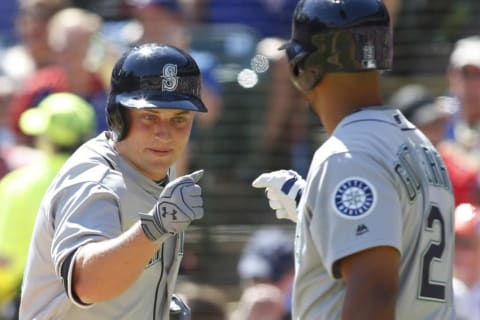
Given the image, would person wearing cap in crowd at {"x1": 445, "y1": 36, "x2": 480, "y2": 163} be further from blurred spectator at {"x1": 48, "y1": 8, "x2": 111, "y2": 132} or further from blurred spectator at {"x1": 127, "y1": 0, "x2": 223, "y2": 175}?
blurred spectator at {"x1": 48, "y1": 8, "x2": 111, "y2": 132}

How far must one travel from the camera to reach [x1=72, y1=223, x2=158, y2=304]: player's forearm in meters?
3.12

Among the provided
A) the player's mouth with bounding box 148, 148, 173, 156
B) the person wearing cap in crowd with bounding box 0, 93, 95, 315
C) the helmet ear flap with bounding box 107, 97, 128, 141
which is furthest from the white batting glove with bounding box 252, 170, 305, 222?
the person wearing cap in crowd with bounding box 0, 93, 95, 315

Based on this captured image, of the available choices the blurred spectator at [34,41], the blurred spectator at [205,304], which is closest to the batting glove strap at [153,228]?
the blurred spectator at [205,304]

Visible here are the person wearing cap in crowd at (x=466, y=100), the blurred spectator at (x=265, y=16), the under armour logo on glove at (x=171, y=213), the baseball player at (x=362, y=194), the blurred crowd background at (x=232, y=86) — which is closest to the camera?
the baseball player at (x=362, y=194)

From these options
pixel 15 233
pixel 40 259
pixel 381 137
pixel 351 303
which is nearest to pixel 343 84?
pixel 381 137

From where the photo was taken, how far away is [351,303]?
2707mm

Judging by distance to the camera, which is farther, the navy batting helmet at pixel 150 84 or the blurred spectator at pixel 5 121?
the blurred spectator at pixel 5 121

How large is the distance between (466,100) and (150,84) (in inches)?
127

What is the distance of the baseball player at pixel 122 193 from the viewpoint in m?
3.25

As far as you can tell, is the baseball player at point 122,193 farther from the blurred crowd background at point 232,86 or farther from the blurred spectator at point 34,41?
the blurred spectator at point 34,41

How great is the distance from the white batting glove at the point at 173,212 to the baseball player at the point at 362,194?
312 millimetres

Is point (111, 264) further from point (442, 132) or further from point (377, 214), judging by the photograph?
point (442, 132)

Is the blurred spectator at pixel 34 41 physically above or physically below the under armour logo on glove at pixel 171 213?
above

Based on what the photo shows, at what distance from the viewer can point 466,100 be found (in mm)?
6328
